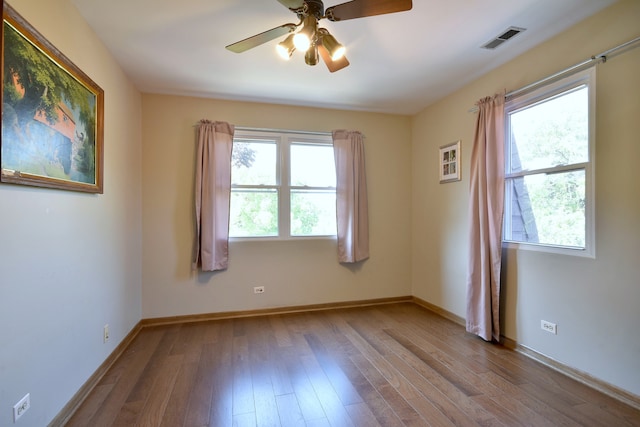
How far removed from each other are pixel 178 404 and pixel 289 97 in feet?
10.6

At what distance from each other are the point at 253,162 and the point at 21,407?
286 cm

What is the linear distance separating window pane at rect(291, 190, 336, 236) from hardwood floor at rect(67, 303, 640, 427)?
1.28 metres

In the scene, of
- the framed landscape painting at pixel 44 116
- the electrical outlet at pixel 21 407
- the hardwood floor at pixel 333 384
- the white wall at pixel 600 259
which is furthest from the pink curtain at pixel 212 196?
the white wall at pixel 600 259

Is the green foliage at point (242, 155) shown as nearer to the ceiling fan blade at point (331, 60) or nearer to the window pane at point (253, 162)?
the window pane at point (253, 162)

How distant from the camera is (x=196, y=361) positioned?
2508mm

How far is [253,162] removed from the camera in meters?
3.68

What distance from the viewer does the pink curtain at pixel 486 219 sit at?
8.85 feet

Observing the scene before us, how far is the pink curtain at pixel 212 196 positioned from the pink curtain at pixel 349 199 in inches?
56.7

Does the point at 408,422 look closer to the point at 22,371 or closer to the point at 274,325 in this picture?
the point at 274,325

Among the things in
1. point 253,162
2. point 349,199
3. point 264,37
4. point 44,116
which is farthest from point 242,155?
point 44,116

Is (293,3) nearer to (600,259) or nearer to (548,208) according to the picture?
(548,208)

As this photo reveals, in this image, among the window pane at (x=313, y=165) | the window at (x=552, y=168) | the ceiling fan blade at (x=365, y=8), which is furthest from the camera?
the window pane at (x=313, y=165)

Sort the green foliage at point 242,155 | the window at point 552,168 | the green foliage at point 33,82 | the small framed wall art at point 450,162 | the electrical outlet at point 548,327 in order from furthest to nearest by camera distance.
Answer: the green foliage at point 242,155
the small framed wall art at point 450,162
the electrical outlet at point 548,327
the window at point 552,168
the green foliage at point 33,82

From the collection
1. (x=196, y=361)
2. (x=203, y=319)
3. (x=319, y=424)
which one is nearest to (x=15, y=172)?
(x=196, y=361)
